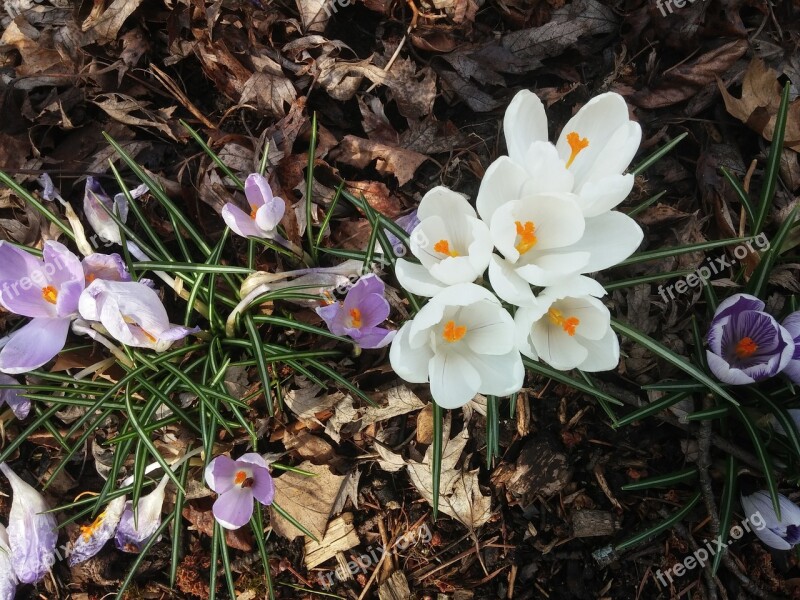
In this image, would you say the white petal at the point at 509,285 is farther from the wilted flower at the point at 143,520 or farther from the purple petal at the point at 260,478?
the wilted flower at the point at 143,520

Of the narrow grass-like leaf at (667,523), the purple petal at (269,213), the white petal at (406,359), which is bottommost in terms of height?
the narrow grass-like leaf at (667,523)

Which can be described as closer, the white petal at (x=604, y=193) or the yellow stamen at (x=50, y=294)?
the white petal at (x=604, y=193)

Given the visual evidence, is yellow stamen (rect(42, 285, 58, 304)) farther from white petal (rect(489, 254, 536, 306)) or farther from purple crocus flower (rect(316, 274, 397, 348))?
white petal (rect(489, 254, 536, 306))

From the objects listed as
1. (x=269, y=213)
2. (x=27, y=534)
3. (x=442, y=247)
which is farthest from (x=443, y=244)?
(x=27, y=534)

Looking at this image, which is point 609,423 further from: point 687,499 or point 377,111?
point 377,111

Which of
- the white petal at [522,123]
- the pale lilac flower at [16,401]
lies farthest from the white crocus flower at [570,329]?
the pale lilac flower at [16,401]

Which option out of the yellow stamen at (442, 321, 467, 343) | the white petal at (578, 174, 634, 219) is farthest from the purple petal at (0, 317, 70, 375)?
the white petal at (578, 174, 634, 219)

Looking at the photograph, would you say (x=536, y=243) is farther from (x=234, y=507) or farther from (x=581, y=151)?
(x=234, y=507)

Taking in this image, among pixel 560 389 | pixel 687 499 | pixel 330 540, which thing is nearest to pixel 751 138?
pixel 560 389
